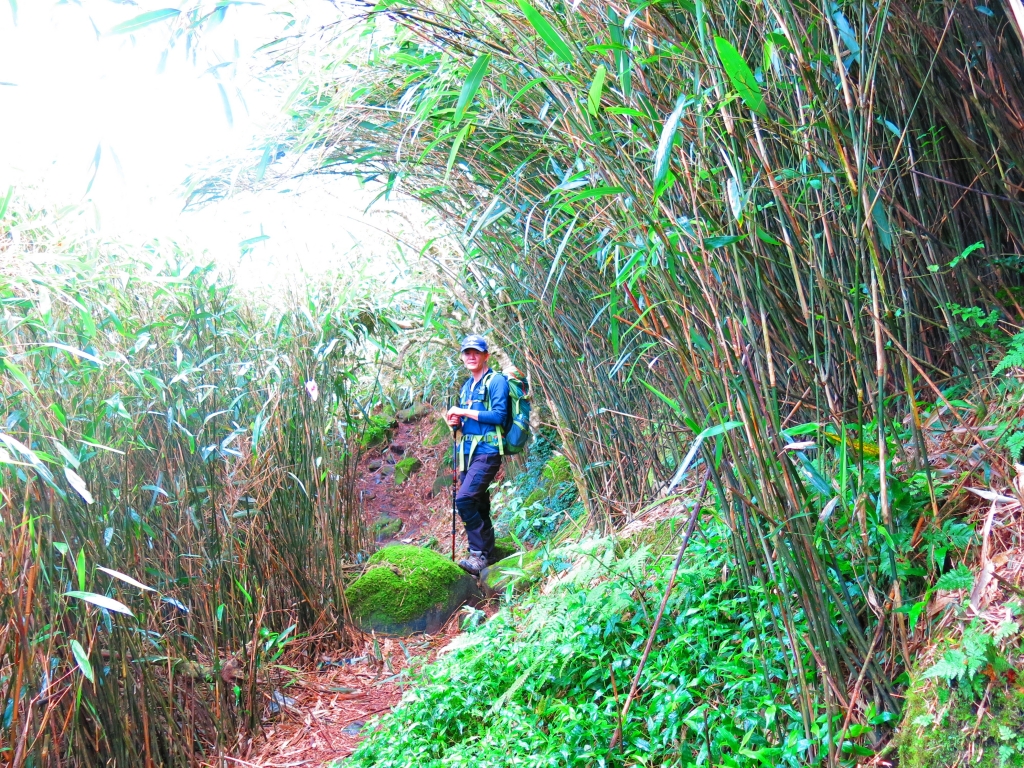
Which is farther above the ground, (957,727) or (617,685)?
(957,727)

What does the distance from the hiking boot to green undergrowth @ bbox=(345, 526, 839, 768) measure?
163cm

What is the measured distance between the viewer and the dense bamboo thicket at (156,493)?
1.65 meters

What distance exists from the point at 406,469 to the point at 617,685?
199 inches

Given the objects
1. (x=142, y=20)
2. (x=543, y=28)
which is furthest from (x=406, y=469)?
(x=543, y=28)

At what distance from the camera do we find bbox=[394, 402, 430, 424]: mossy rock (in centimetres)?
728

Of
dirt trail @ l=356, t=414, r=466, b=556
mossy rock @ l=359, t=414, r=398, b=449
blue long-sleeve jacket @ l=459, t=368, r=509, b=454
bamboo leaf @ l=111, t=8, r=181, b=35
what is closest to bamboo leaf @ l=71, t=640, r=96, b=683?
bamboo leaf @ l=111, t=8, r=181, b=35

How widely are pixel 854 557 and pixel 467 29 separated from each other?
4.05ft

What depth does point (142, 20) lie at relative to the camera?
1.20 metres

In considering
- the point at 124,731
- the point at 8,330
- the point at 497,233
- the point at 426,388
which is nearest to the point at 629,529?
the point at 497,233

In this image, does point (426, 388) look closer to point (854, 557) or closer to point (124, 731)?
point (124, 731)

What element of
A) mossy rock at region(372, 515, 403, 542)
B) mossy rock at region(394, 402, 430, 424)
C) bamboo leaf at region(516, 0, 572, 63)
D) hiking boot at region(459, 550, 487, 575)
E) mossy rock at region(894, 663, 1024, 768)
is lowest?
mossy rock at region(372, 515, 403, 542)

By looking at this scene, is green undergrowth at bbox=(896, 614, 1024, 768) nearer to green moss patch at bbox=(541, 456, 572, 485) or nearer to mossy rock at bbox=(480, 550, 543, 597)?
mossy rock at bbox=(480, 550, 543, 597)

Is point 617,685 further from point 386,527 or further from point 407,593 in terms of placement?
point 386,527

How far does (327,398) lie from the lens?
11.3 ft
